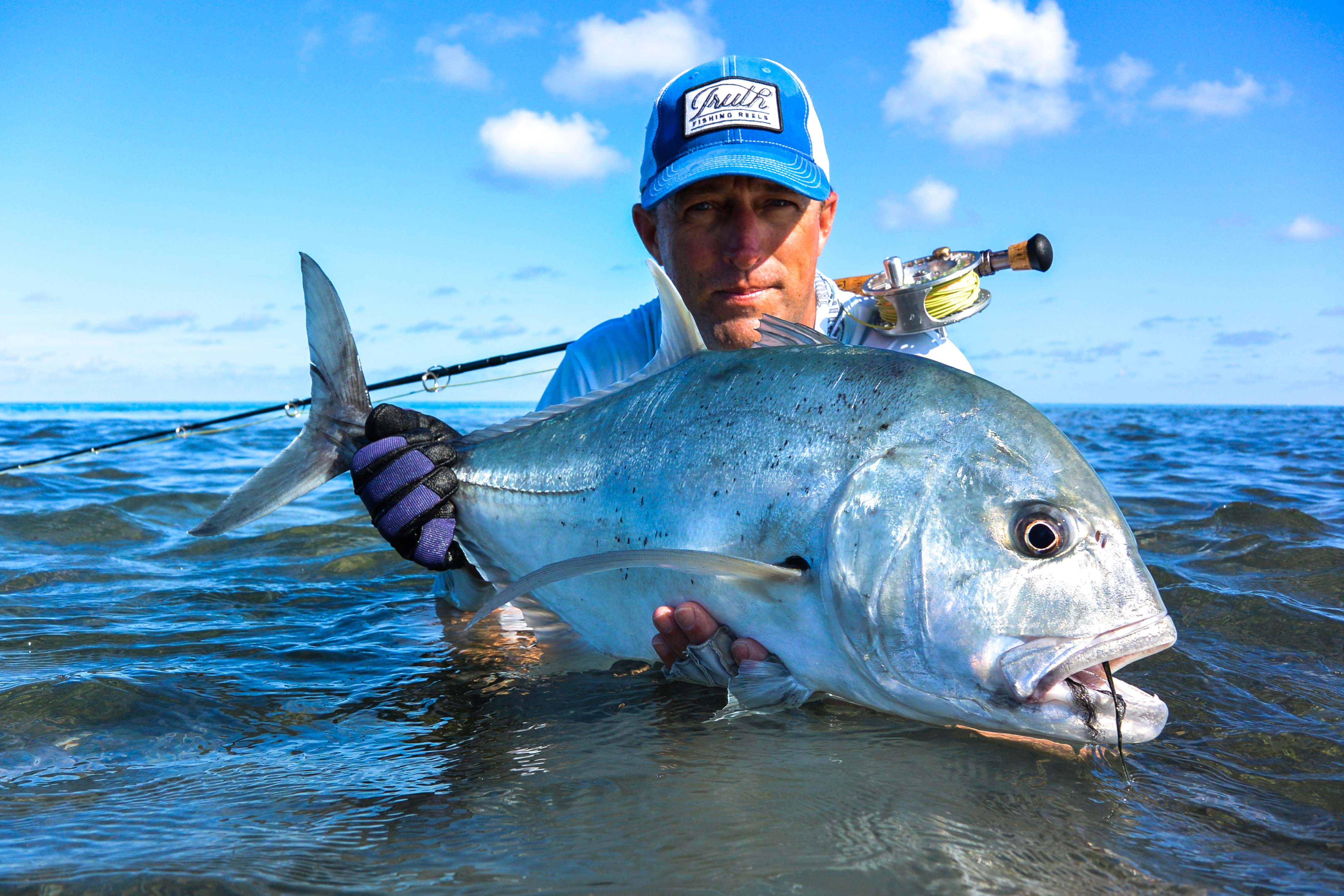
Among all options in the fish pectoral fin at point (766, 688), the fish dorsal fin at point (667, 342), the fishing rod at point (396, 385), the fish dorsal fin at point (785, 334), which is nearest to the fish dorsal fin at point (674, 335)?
the fish dorsal fin at point (667, 342)

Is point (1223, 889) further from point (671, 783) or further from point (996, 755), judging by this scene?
point (671, 783)

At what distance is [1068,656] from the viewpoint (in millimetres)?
1759

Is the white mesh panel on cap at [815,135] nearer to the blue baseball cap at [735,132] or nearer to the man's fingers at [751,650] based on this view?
the blue baseball cap at [735,132]

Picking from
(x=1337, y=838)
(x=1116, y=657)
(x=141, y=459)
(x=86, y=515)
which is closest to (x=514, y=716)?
(x=1116, y=657)

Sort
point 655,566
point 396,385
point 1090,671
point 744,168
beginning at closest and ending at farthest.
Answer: point 1090,671
point 655,566
point 744,168
point 396,385

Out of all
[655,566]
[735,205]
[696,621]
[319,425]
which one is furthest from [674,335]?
[319,425]

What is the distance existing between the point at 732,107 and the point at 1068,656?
262 cm

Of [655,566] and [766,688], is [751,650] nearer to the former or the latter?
[766,688]

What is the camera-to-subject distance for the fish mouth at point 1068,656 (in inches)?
68.3

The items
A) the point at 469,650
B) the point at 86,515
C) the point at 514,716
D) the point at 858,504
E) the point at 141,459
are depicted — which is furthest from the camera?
the point at 141,459

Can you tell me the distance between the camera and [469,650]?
11.4 feet

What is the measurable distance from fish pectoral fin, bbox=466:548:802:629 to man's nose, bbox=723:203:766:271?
5.81 ft

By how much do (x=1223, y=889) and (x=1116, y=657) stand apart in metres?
0.43

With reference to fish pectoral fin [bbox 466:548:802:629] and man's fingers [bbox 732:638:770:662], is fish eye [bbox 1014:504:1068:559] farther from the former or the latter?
man's fingers [bbox 732:638:770:662]
